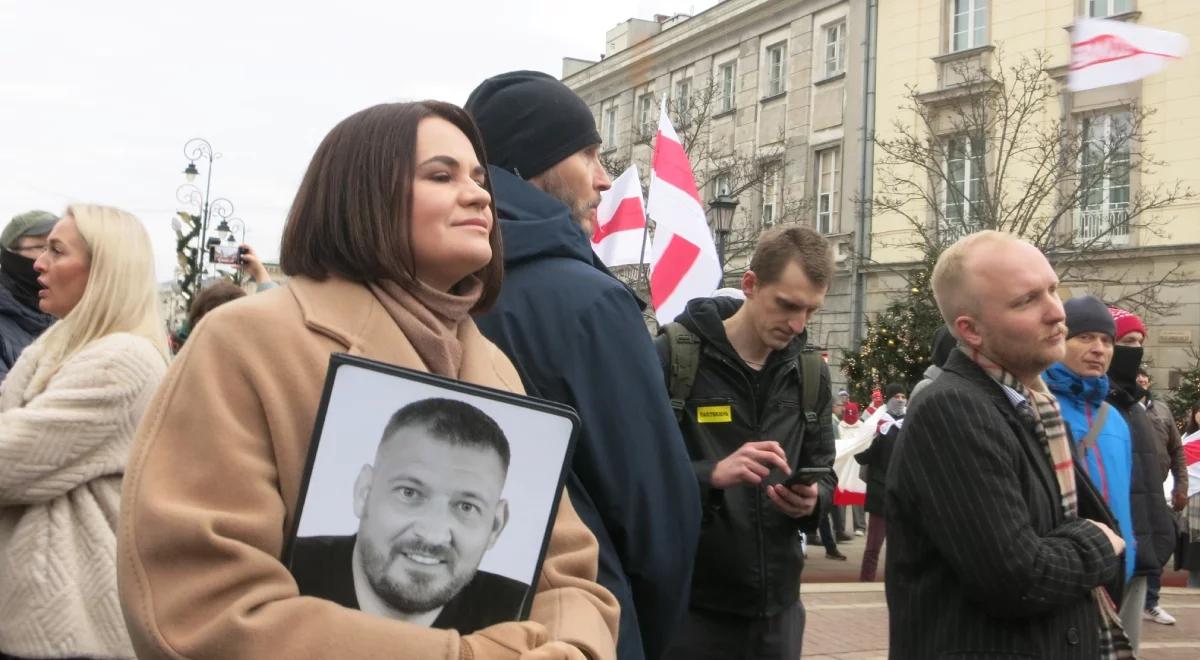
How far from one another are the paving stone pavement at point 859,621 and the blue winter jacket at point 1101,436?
12.0ft

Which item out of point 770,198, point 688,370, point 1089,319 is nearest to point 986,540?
point 688,370

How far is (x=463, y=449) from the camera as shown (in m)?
1.64

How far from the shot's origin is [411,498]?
1.61 metres

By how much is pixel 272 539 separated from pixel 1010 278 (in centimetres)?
213

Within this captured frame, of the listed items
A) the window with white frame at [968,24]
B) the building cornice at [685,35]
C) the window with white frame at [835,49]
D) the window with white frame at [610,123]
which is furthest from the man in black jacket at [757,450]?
the window with white frame at [610,123]

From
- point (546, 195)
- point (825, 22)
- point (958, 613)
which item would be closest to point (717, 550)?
point (958, 613)

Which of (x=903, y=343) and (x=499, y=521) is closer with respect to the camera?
(x=499, y=521)

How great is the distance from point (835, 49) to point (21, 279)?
83.6ft

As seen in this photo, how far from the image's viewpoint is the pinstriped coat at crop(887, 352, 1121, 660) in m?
2.71

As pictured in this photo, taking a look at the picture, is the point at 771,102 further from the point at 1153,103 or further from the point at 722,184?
the point at 1153,103

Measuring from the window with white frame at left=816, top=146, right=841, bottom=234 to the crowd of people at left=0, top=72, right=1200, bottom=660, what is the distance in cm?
2382

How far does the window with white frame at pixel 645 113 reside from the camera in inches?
1117

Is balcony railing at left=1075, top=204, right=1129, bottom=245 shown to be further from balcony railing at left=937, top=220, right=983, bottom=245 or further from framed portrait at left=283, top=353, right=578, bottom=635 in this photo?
framed portrait at left=283, top=353, right=578, bottom=635

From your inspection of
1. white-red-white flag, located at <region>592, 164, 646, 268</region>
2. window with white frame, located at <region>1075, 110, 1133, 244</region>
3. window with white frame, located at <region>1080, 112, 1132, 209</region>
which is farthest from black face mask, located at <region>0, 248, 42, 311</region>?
window with white frame, located at <region>1080, 112, 1132, 209</region>
